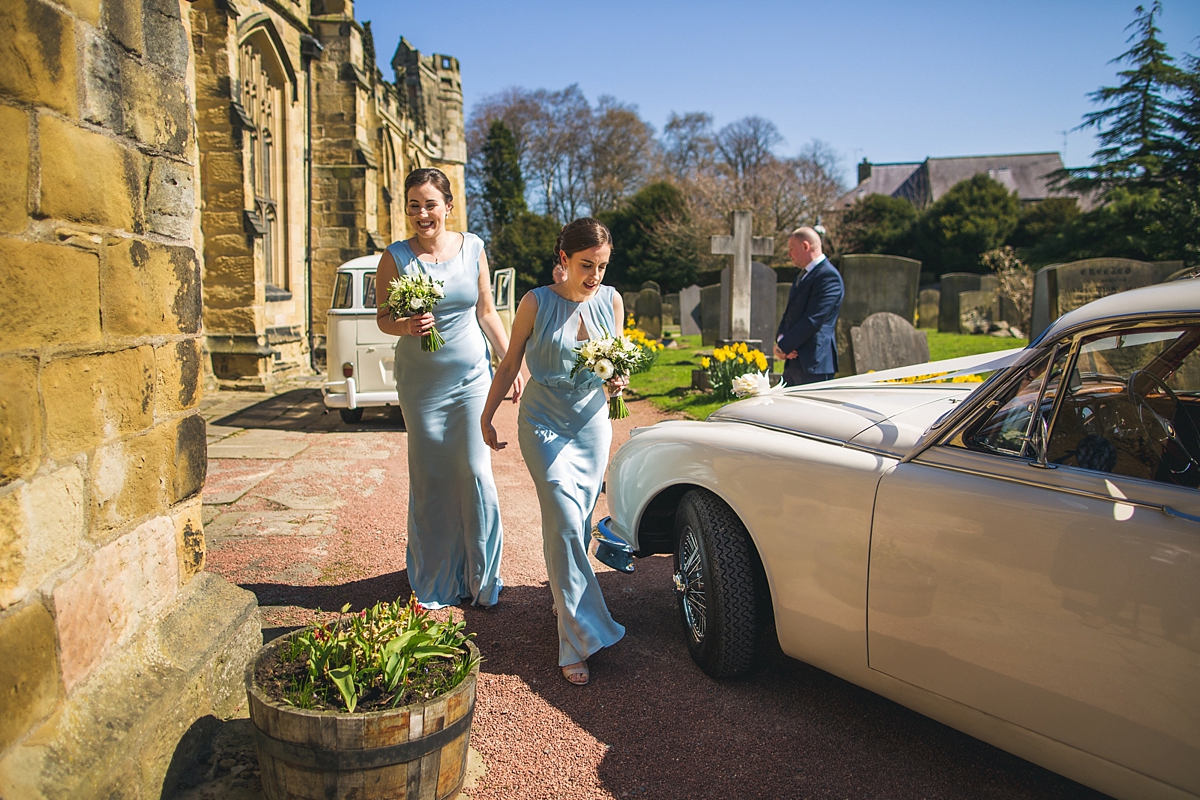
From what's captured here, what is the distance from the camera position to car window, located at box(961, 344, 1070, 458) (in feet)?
7.90

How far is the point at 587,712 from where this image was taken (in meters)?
3.15

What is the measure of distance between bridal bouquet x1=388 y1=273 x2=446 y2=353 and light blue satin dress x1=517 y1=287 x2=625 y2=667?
615mm

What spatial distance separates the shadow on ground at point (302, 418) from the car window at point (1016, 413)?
26.6ft

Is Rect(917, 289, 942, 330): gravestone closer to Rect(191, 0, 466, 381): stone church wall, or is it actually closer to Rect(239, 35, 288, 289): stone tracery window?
Rect(191, 0, 466, 381): stone church wall

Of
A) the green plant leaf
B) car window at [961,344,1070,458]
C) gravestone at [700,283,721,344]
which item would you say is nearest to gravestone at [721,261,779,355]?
gravestone at [700,283,721,344]

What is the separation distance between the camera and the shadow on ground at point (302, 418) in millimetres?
9741

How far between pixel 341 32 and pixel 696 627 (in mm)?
17067

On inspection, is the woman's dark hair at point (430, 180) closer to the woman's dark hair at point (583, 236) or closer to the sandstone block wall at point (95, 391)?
the woman's dark hair at point (583, 236)

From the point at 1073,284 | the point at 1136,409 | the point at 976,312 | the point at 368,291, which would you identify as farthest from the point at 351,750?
the point at 976,312

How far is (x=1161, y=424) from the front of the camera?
7.92 ft

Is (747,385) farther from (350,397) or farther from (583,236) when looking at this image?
(350,397)

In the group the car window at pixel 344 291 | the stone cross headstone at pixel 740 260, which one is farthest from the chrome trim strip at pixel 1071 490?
the stone cross headstone at pixel 740 260

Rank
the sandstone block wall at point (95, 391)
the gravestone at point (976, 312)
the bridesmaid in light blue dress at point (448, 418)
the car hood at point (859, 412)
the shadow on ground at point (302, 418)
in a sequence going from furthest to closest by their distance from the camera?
the gravestone at point (976, 312)
the shadow on ground at point (302, 418)
the bridesmaid in light blue dress at point (448, 418)
the car hood at point (859, 412)
the sandstone block wall at point (95, 391)

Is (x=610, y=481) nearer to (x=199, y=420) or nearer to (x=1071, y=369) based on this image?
(x=199, y=420)
